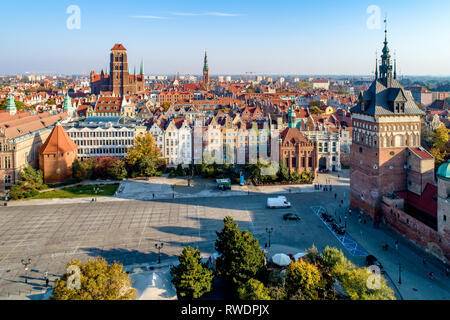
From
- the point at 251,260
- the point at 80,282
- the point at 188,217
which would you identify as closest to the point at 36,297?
the point at 80,282

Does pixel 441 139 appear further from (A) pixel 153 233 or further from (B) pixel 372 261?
(A) pixel 153 233

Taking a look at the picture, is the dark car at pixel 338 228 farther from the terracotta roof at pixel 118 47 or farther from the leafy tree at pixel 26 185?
the terracotta roof at pixel 118 47

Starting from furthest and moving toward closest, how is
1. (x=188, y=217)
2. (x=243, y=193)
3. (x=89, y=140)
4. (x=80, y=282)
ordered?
(x=89, y=140)
(x=243, y=193)
(x=188, y=217)
(x=80, y=282)

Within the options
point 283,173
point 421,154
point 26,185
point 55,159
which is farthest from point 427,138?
point 26,185

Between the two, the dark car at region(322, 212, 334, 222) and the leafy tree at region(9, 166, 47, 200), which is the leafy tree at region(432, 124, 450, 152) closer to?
the dark car at region(322, 212, 334, 222)

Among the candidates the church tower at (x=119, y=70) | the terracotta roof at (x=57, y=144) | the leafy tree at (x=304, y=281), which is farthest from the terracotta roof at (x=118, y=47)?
the leafy tree at (x=304, y=281)
